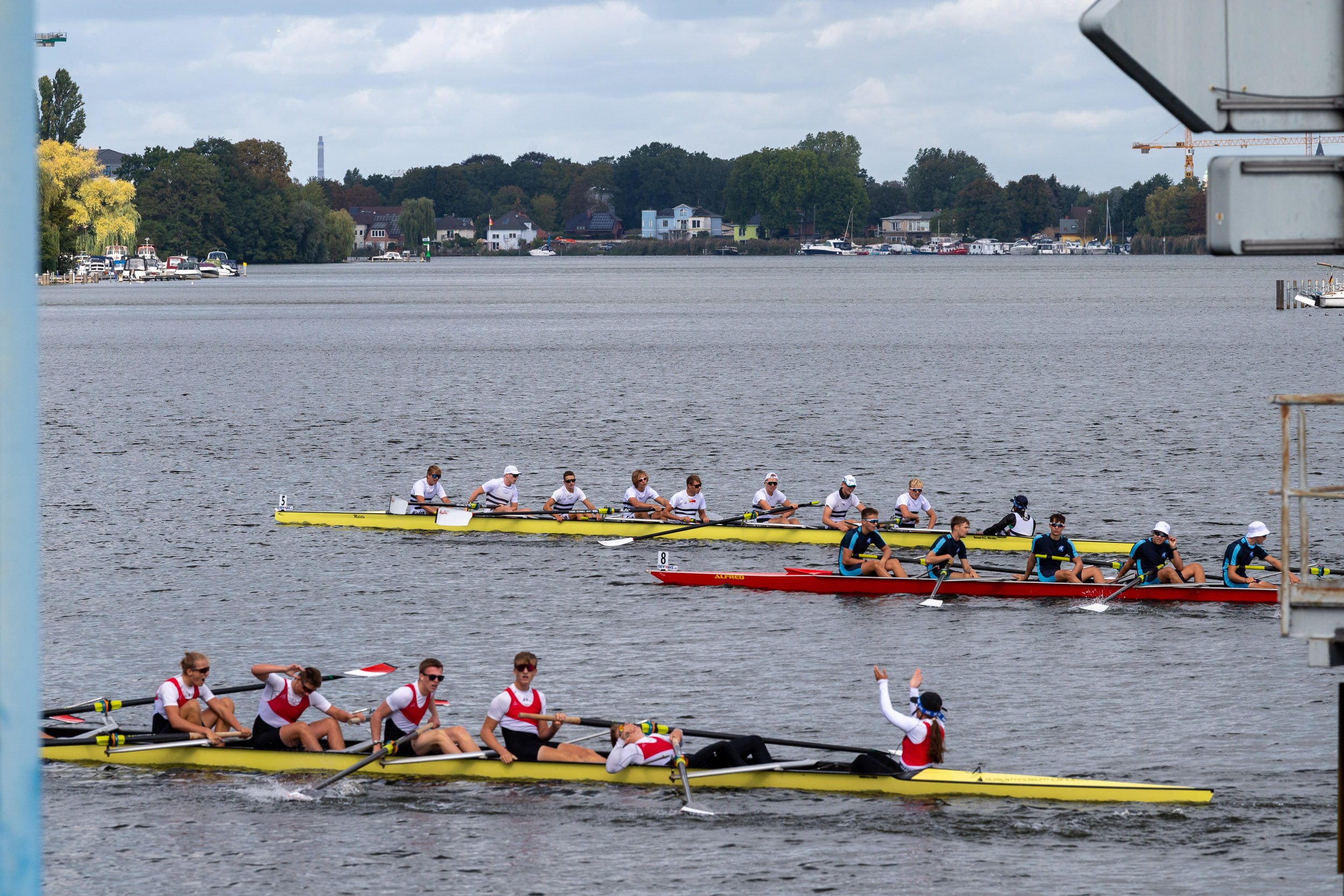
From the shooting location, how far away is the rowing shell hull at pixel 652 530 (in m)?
30.3

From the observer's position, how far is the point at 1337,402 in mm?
7555

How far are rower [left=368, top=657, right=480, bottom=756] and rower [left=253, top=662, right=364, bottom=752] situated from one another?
306 mm

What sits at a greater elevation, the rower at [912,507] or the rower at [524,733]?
the rower at [912,507]

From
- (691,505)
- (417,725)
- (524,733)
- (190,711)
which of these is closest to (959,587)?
(691,505)

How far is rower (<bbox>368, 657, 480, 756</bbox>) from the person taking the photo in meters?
17.4

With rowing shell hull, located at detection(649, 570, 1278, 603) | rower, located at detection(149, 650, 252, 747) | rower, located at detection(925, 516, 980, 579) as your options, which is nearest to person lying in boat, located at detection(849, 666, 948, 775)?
rower, located at detection(149, 650, 252, 747)

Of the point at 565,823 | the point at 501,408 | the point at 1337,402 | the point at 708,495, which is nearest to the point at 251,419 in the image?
the point at 501,408

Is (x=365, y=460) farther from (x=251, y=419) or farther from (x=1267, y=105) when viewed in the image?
(x=1267, y=105)

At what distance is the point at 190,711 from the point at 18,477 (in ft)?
49.7

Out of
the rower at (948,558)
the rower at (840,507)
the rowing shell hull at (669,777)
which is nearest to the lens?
the rowing shell hull at (669,777)

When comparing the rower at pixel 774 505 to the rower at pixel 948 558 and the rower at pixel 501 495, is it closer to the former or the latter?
the rower at pixel 948 558

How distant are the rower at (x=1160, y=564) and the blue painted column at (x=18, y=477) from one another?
24.1 metres

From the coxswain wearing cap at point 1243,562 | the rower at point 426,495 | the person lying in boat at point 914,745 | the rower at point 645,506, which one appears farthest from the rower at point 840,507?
the person lying in boat at point 914,745

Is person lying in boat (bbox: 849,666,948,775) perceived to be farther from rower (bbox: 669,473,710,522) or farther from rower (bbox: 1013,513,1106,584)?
rower (bbox: 669,473,710,522)
